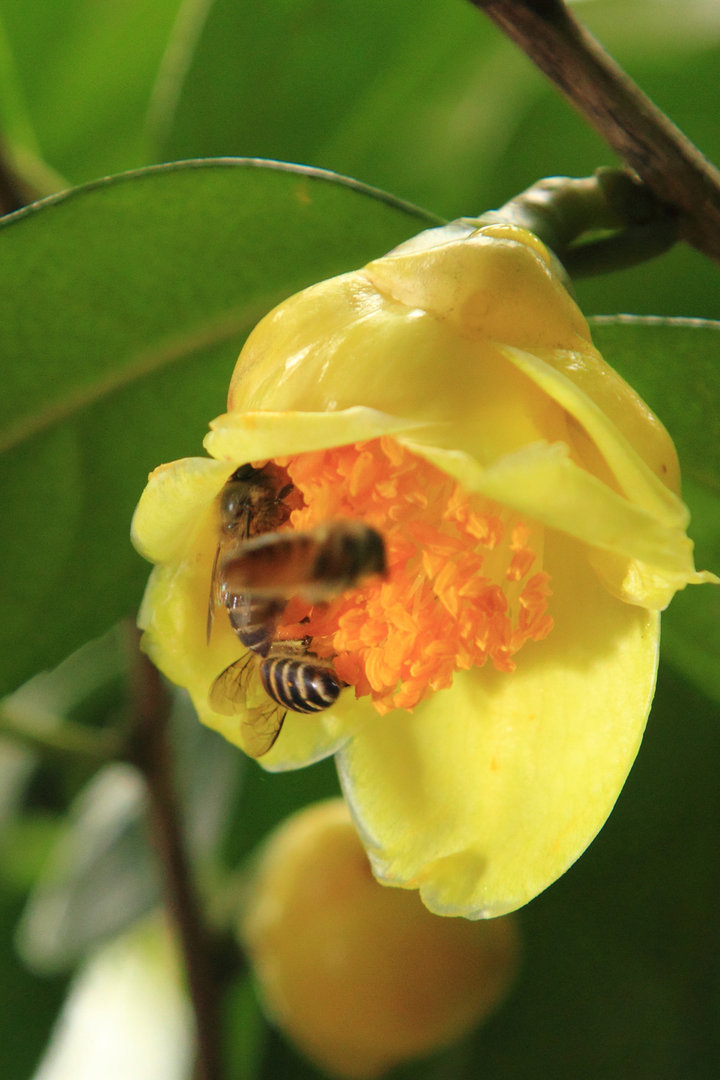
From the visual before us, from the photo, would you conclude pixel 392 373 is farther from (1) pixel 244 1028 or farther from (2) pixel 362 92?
(1) pixel 244 1028

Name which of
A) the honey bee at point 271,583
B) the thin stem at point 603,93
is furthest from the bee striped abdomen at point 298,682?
the thin stem at point 603,93

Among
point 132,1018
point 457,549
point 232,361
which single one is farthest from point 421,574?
point 132,1018

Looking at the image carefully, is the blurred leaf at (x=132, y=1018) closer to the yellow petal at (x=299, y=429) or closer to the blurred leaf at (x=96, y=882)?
the blurred leaf at (x=96, y=882)

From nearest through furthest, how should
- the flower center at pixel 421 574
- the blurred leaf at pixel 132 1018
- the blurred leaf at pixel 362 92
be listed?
the flower center at pixel 421 574 → the blurred leaf at pixel 362 92 → the blurred leaf at pixel 132 1018

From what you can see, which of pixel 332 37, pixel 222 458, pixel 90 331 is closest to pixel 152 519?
pixel 222 458

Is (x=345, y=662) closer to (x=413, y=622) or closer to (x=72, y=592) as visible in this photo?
(x=413, y=622)

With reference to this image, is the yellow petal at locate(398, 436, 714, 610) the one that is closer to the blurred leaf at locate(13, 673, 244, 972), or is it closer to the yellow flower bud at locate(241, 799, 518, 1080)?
the yellow flower bud at locate(241, 799, 518, 1080)

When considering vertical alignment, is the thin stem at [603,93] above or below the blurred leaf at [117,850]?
above
